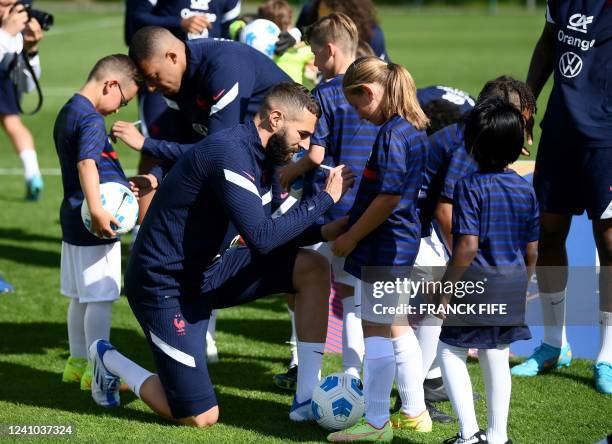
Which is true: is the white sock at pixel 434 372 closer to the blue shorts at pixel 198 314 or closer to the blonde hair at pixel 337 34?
the blue shorts at pixel 198 314

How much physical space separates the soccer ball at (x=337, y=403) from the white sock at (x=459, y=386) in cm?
56

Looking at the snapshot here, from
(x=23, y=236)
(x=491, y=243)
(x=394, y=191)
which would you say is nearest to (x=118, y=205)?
(x=394, y=191)

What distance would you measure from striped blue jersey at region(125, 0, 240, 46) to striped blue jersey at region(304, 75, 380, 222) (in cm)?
258

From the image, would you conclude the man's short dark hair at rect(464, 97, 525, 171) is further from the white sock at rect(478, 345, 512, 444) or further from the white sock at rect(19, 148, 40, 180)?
the white sock at rect(19, 148, 40, 180)

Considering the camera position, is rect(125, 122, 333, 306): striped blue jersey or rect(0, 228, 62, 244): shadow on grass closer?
rect(125, 122, 333, 306): striped blue jersey

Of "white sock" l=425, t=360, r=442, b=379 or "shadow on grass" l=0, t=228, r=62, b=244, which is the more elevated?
"white sock" l=425, t=360, r=442, b=379

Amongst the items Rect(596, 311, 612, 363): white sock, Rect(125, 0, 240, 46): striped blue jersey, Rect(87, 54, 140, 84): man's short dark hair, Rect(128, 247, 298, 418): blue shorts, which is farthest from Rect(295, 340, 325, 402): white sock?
Rect(125, 0, 240, 46): striped blue jersey

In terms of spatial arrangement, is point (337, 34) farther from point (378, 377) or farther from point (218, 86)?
point (378, 377)

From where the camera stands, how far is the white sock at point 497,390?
448 centimetres

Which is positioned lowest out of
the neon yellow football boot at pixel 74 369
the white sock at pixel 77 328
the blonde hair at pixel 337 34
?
the neon yellow football boot at pixel 74 369

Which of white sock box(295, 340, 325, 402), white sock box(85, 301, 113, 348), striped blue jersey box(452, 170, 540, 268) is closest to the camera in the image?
striped blue jersey box(452, 170, 540, 268)

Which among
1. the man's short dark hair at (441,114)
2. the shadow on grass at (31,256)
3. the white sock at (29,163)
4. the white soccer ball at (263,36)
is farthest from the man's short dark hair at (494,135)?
the white sock at (29,163)

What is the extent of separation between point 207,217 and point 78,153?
0.92 metres

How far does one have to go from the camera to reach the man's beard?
4.95 meters
